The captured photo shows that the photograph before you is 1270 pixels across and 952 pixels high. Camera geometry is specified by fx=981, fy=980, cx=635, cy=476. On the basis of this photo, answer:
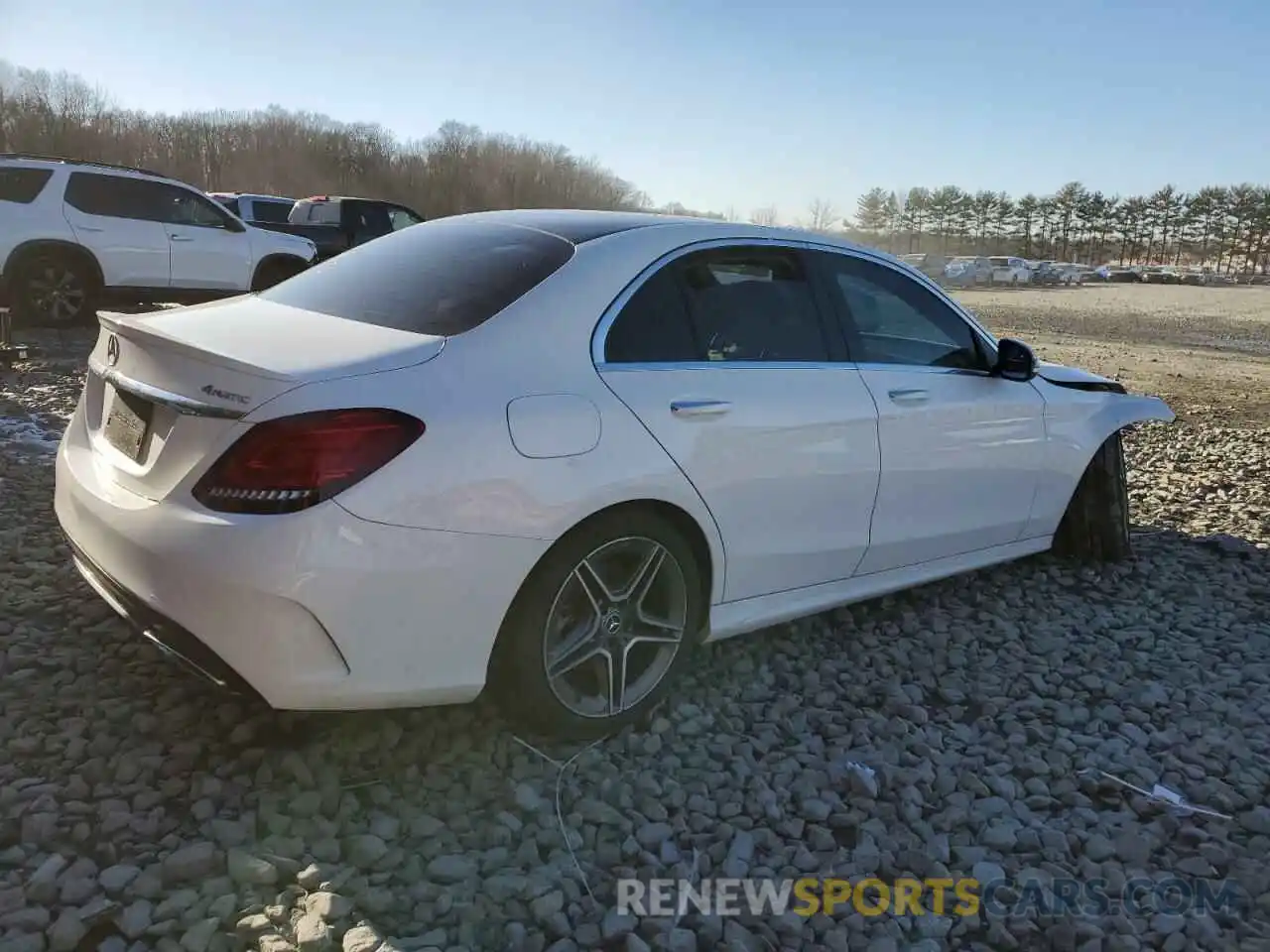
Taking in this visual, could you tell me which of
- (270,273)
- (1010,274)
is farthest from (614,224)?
(1010,274)

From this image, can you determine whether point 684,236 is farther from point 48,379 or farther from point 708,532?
point 48,379

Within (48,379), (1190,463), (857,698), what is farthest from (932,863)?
(48,379)

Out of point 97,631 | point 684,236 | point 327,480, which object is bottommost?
point 97,631

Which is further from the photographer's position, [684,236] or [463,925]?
[684,236]

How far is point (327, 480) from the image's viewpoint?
237 cm

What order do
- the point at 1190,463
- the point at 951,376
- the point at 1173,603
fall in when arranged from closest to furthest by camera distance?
the point at 951,376 < the point at 1173,603 < the point at 1190,463

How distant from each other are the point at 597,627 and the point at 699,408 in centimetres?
75

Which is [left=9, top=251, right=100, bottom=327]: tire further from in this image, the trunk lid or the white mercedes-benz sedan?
the trunk lid

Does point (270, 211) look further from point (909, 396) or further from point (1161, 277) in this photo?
point (1161, 277)

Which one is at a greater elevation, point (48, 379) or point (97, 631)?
point (48, 379)

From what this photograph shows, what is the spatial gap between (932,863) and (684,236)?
2.09 m

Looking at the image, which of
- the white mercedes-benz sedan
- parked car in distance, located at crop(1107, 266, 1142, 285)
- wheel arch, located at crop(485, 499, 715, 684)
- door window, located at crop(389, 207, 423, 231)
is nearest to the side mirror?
the white mercedes-benz sedan

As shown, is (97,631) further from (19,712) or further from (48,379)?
(48,379)

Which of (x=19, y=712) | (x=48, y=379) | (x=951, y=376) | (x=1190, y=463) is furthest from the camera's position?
(x=48, y=379)
